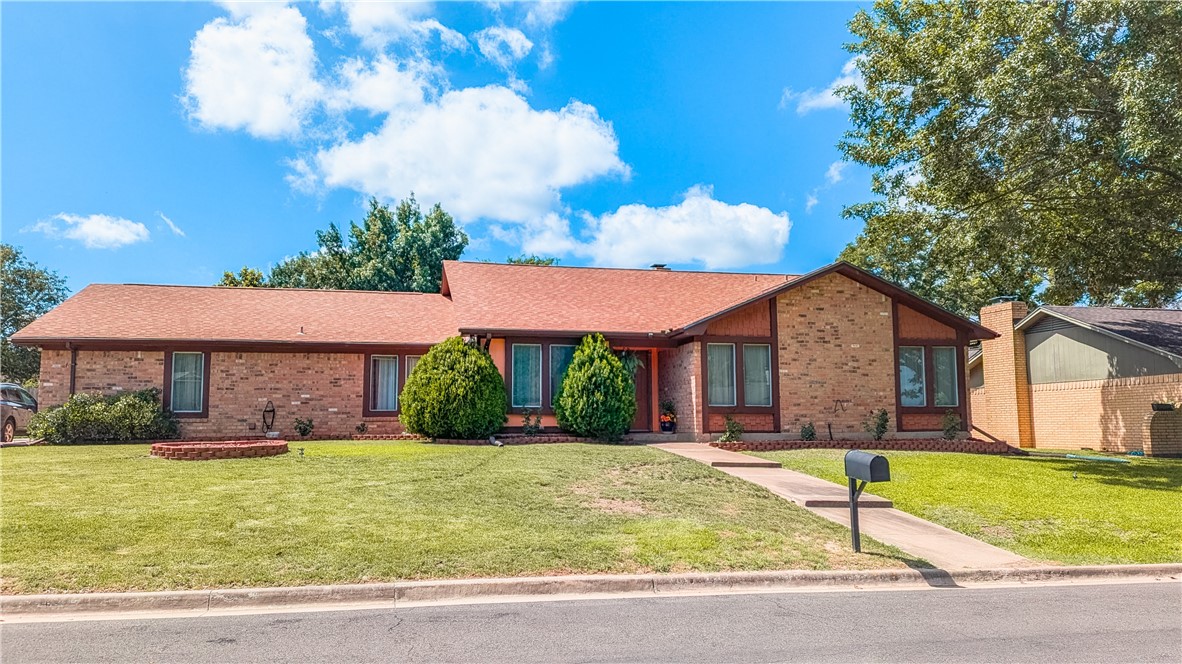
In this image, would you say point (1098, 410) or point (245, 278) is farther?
point (245, 278)

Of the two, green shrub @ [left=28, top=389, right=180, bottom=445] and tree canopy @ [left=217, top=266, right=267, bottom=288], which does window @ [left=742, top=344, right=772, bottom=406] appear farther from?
tree canopy @ [left=217, top=266, right=267, bottom=288]

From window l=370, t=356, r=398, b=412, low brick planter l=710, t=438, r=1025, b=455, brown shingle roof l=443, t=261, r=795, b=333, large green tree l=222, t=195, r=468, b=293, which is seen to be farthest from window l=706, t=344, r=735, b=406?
large green tree l=222, t=195, r=468, b=293

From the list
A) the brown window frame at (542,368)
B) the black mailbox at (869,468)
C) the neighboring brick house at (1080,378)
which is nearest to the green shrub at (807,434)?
the neighboring brick house at (1080,378)

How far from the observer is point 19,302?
122ft

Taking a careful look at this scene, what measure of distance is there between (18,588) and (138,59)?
51.6ft

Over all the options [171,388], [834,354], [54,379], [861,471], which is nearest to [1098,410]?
[834,354]

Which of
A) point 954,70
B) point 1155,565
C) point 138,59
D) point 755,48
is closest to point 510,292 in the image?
point 755,48

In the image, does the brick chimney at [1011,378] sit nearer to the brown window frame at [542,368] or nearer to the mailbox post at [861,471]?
the brown window frame at [542,368]

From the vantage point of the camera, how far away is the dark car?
63.2ft

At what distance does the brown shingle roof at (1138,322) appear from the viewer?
21.3 meters

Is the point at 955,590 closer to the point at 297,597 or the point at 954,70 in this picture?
the point at 297,597

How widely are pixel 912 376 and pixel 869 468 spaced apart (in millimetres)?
12939

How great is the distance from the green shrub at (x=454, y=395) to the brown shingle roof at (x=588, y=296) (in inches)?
47.0

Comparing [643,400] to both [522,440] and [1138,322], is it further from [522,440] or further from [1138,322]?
[1138,322]
